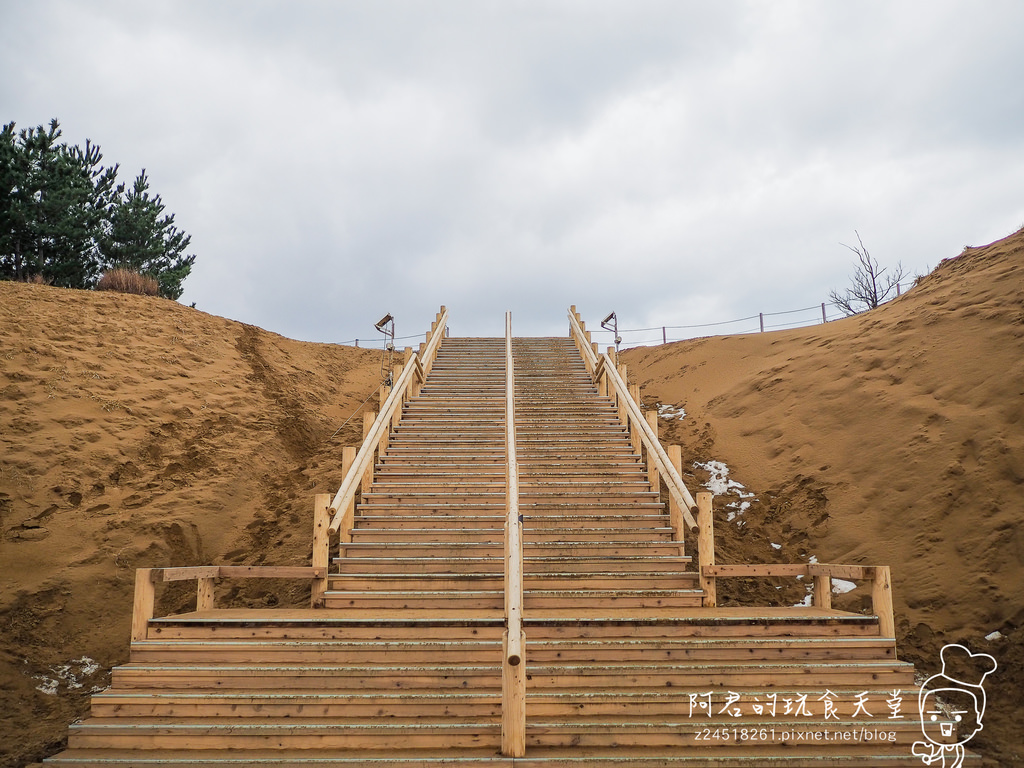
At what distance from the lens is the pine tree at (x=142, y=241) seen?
19.0m

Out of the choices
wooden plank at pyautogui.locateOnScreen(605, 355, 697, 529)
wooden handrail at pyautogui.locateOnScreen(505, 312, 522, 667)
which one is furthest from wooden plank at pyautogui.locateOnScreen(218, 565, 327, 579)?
wooden plank at pyautogui.locateOnScreen(605, 355, 697, 529)

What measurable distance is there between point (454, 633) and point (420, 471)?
329 cm

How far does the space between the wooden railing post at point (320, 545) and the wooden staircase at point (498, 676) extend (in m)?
0.11

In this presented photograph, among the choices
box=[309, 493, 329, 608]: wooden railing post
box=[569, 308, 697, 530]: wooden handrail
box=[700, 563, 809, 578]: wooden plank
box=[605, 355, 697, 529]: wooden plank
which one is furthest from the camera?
box=[569, 308, 697, 530]: wooden handrail

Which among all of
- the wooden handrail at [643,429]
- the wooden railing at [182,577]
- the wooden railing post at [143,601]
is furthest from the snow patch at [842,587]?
the wooden railing post at [143,601]

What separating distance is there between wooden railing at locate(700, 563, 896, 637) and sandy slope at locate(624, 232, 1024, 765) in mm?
853

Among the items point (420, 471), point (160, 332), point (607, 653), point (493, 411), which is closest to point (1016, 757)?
point (607, 653)

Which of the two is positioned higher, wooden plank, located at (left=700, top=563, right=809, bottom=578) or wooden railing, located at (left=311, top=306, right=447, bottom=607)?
wooden railing, located at (left=311, top=306, right=447, bottom=607)

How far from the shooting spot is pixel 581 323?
1364cm

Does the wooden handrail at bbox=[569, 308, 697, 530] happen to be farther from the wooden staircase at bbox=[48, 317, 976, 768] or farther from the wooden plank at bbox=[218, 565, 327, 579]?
the wooden plank at bbox=[218, 565, 327, 579]

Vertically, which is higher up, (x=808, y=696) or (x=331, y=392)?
(x=331, y=392)

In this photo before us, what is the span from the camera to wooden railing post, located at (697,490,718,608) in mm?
5840

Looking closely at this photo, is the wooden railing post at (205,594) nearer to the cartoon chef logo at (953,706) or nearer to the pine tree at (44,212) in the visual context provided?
the cartoon chef logo at (953,706)

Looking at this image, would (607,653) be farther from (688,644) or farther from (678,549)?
(678,549)
